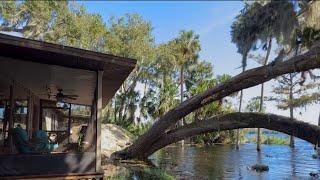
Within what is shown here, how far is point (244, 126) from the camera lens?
61.6 ft

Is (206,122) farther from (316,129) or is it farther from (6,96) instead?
(6,96)

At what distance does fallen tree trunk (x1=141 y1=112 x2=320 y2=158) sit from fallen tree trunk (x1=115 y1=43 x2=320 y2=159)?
0.49 meters

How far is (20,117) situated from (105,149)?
492 inches

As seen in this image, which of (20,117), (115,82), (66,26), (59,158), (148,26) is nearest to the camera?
(59,158)

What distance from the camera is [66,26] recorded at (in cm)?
3947

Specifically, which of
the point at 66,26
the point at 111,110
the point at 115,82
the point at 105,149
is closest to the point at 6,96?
the point at 115,82

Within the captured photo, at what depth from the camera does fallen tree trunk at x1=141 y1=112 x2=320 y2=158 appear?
16.9 m

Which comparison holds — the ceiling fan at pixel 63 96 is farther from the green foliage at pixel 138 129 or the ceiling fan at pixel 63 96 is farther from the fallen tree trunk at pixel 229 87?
the green foliage at pixel 138 129

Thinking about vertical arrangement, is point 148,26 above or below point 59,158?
above

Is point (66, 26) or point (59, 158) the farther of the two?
point (66, 26)

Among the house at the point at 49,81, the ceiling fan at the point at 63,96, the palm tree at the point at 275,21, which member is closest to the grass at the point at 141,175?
the house at the point at 49,81

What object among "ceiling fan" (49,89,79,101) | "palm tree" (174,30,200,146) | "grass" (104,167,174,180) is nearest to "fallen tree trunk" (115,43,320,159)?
"grass" (104,167,174,180)

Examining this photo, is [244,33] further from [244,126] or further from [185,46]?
[185,46]

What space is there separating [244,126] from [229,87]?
5.93 feet
